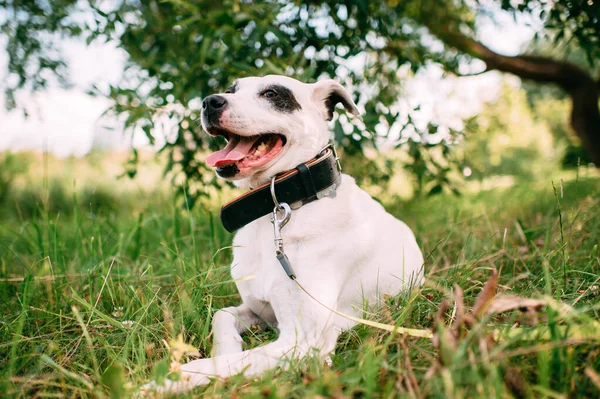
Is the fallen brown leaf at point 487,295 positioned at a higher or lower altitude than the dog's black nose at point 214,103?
lower

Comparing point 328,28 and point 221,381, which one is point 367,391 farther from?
point 328,28

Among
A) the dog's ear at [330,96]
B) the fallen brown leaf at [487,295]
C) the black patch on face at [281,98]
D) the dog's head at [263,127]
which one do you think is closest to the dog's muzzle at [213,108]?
the dog's head at [263,127]

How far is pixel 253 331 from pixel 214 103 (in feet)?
3.85

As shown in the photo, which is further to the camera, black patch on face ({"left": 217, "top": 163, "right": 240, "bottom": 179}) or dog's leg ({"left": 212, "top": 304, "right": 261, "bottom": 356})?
black patch on face ({"left": 217, "top": 163, "right": 240, "bottom": 179})

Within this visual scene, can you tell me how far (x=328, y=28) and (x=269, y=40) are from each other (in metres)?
0.49

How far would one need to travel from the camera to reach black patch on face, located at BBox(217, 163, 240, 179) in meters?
2.03

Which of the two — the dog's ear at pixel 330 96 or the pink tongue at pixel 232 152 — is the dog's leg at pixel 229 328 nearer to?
the pink tongue at pixel 232 152

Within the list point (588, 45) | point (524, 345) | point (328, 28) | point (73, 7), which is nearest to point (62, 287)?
point (524, 345)

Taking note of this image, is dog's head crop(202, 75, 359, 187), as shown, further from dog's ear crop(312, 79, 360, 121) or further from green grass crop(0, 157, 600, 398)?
green grass crop(0, 157, 600, 398)

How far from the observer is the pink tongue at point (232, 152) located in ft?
6.67

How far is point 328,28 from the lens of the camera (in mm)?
3320

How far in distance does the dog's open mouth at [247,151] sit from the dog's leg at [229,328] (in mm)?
723

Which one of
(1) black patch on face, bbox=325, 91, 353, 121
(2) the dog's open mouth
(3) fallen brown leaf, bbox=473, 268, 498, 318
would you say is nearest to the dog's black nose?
(2) the dog's open mouth

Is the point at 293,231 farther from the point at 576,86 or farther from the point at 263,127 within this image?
the point at 576,86
